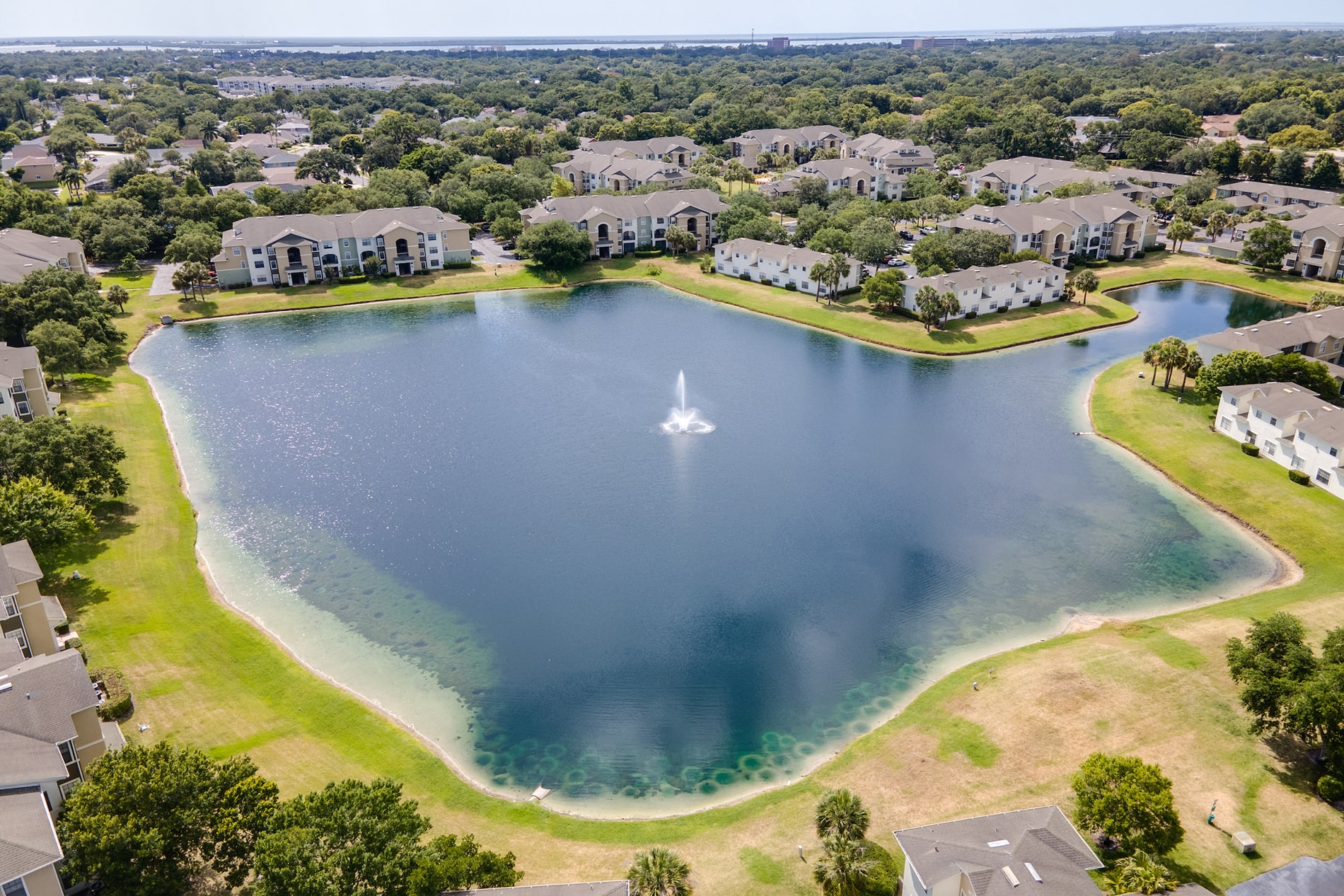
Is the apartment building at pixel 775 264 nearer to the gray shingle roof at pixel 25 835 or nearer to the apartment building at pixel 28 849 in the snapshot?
the gray shingle roof at pixel 25 835

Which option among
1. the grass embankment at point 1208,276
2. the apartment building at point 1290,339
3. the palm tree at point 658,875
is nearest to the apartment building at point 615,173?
the grass embankment at point 1208,276

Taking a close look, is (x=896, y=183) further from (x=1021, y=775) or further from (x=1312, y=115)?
(x=1021, y=775)

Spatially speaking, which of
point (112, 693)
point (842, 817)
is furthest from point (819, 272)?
point (112, 693)

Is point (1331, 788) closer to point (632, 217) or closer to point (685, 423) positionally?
point (685, 423)

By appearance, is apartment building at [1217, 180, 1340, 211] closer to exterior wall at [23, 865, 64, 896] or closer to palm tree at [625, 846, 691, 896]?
palm tree at [625, 846, 691, 896]

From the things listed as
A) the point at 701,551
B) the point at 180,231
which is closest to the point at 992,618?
the point at 701,551

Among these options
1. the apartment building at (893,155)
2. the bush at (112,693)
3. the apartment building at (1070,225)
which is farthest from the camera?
the apartment building at (893,155)

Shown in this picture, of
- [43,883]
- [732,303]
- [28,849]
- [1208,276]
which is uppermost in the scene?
[28,849]
